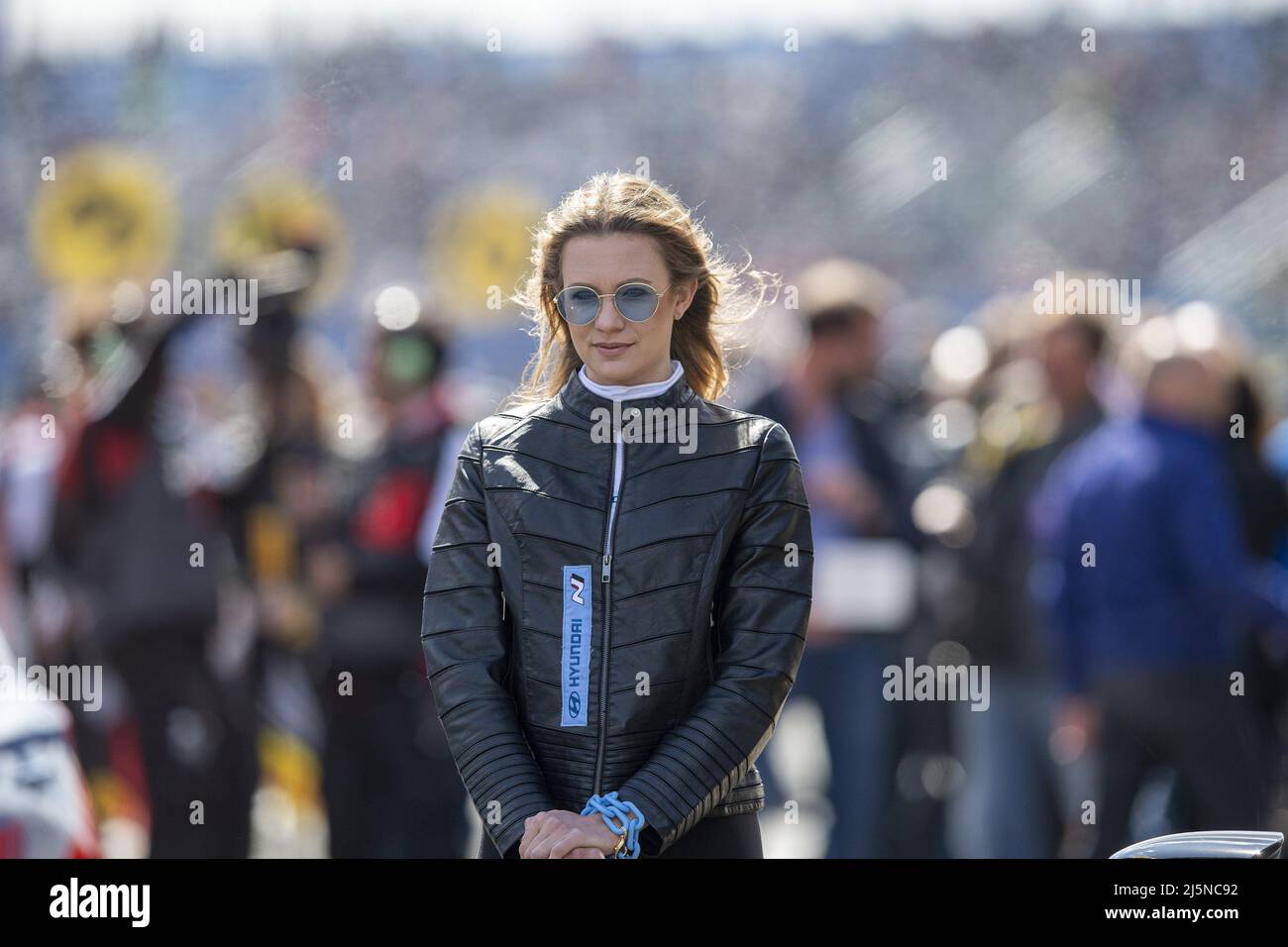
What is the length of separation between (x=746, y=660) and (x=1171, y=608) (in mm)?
3084

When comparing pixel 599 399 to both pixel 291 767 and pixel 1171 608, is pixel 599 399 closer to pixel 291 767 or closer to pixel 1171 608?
pixel 1171 608

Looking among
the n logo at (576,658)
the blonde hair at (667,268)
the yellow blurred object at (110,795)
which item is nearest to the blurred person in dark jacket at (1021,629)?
the yellow blurred object at (110,795)

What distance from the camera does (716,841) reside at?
2.58 meters

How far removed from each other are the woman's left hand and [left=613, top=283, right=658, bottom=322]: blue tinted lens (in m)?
0.71

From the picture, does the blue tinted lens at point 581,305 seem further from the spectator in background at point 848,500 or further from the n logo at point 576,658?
the spectator in background at point 848,500

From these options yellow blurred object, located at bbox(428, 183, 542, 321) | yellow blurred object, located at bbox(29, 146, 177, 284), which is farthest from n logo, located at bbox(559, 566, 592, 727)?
yellow blurred object, located at bbox(428, 183, 542, 321)

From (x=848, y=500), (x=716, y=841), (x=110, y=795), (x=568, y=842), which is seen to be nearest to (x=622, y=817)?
(x=568, y=842)

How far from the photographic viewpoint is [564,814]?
2.41 m

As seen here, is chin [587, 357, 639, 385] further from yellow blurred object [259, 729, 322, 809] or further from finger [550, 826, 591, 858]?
yellow blurred object [259, 729, 322, 809]

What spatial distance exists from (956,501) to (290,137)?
13222 mm

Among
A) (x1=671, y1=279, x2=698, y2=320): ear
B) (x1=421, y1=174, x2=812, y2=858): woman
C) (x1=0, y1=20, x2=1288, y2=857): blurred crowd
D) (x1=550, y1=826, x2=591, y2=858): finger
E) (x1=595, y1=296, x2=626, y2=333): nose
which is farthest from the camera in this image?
(x1=0, y1=20, x2=1288, y2=857): blurred crowd

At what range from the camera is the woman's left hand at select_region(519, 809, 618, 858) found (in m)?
2.36
